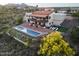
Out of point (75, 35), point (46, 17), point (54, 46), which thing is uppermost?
point (46, 17)

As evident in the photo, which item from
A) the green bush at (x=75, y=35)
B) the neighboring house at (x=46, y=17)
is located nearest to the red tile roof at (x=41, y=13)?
the neighboring house at (x=46, y=17)

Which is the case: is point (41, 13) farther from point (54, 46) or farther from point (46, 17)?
point (54, 46)

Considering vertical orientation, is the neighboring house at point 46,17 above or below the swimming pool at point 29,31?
above

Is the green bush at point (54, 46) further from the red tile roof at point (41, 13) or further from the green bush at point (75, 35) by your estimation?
the red tile roof at point (41, 13)

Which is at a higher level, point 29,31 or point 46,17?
point 46,17

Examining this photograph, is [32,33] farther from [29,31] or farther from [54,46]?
[54,46]

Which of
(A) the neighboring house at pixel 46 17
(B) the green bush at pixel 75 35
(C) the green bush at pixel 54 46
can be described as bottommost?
(C) the green bush at pixel 54 46

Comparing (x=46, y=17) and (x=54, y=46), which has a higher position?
(x=46, y=17)

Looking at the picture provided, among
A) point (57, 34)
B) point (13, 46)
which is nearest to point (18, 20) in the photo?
point (13, 46)

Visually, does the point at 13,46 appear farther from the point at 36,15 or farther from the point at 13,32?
the point at 36,15

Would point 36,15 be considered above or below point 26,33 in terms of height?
above

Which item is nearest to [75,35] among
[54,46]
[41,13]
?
[54,46]
